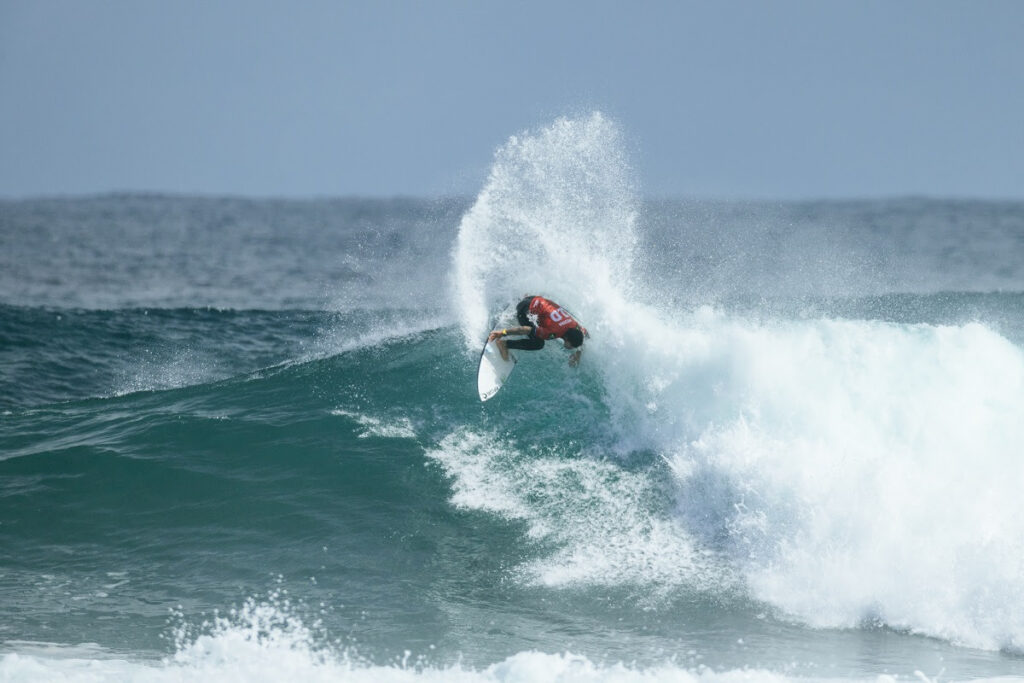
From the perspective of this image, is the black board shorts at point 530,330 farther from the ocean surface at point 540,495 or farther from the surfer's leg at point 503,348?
the ocean surface at point 540,495

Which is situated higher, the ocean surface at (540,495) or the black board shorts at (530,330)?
the black board shorts at (530,330)

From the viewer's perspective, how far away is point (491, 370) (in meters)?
12.6

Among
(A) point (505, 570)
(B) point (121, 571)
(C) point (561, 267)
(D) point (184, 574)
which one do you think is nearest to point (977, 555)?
(A) point (505, 570)

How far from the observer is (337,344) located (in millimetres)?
16359

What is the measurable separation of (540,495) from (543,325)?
2.29m

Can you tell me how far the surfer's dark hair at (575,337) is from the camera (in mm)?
12008

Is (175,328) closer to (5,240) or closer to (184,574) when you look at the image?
(184,574)

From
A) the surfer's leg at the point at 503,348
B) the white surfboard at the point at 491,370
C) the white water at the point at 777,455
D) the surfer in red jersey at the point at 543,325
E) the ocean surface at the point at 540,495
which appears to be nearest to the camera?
the ocean surface at the point at 540,495

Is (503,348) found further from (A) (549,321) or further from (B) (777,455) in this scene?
(B) (777,455)

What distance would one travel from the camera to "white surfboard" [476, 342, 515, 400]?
1244cm

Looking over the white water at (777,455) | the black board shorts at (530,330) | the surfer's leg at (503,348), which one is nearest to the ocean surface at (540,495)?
the white water at (777,455)

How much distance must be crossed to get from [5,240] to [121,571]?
4936cm

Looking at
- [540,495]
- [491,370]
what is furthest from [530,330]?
[540,495]

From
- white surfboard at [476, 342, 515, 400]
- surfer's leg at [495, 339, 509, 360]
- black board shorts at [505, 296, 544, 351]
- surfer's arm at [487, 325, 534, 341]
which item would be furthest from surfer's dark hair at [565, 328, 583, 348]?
white surfboard at [476, 342, 515, 400]
